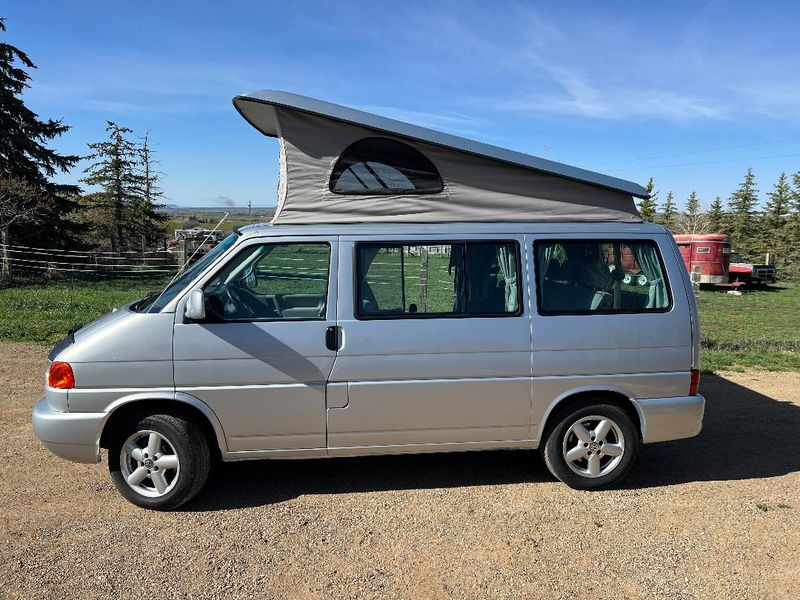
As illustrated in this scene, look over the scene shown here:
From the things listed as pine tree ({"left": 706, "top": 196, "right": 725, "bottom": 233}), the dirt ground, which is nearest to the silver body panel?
the dirt ground

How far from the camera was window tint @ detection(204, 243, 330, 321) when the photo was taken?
431cm

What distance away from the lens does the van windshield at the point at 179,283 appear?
169 inches

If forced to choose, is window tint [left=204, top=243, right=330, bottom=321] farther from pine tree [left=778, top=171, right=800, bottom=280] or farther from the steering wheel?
pine tree [left=778, top=171, right=800, bottom=280]

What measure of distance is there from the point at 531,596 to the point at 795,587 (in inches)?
59.7

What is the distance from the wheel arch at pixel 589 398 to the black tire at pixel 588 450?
3cm

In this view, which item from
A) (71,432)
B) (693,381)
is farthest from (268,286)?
(693,381)

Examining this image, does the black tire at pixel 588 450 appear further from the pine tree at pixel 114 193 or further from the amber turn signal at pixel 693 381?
the pine tree at pixel 114 193

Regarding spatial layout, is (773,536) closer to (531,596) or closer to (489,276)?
(531,596)

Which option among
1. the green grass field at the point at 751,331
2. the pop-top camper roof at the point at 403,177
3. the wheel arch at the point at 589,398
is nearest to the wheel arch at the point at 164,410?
the pop-top camper roof at the point at 403,177

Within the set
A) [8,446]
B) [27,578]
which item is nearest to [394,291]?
[27,578]

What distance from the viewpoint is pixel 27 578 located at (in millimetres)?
3465

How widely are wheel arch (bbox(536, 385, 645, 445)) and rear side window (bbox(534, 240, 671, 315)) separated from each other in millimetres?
593

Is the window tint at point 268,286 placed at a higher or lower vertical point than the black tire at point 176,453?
higher

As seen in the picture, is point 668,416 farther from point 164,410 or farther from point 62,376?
point 62,376
